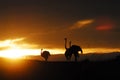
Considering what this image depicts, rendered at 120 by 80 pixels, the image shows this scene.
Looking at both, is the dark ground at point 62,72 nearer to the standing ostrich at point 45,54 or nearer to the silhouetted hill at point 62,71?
the silhouetted hill at point 62,71

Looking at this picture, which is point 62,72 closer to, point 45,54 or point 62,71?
point 62,71

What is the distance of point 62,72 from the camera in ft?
150

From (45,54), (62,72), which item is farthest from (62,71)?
(45,54)

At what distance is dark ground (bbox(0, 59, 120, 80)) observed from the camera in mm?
43344

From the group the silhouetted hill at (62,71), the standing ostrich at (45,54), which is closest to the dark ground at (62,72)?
the silhouetted hill at (62,71)

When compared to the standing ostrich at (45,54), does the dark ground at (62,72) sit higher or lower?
lower

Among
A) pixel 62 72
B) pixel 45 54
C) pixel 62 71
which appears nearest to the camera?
pixel 62 72

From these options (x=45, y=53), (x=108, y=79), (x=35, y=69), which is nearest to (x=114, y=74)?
(x=108, y=79)

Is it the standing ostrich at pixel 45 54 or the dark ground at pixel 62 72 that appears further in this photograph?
the standing ostrich at pixel 45 54

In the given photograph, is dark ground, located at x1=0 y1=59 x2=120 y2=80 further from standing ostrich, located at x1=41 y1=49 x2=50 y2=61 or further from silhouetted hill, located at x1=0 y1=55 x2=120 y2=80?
standing ostrich, located at x1=41 y1=49 x2=50 y2=61

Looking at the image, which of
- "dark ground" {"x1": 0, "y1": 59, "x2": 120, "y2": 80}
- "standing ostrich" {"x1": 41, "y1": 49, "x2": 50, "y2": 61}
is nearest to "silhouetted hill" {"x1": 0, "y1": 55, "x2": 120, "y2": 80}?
"dark ground" {"x1": 0, "y1": 59, "x2": 120, "y2": 80}

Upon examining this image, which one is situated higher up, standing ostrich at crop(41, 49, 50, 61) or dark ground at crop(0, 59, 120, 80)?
standing ostrich at crop(41, 49, 50, 61)

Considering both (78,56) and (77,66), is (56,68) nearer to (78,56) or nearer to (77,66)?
(77,66)

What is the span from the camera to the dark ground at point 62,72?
1706 inches
